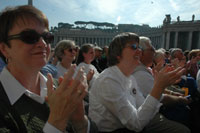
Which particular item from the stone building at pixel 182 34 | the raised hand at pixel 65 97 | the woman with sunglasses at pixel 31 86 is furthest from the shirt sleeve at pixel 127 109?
the stone building at pixel 182 34

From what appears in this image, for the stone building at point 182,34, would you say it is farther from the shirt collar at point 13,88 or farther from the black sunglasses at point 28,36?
the shirt collar at point 13,88

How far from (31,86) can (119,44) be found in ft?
4.65

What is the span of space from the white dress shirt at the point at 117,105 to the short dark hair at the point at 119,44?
9.3 inches

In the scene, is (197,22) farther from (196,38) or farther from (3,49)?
(3,49)

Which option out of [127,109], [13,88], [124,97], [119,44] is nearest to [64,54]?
[119,44]

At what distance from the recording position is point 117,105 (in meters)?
1.77

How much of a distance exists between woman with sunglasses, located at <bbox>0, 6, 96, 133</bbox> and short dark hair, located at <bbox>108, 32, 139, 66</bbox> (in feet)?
3.70

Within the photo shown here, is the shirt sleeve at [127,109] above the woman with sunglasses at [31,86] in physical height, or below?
below

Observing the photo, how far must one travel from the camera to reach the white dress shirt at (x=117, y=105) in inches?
69.2

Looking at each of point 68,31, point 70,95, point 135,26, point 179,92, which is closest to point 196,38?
point 179,92

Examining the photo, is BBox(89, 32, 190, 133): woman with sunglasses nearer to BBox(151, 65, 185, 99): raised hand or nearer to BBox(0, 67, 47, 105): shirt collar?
BBox(151, 65, 185, 99): raised hand

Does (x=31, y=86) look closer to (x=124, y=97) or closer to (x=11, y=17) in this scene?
(x=11, y=17)

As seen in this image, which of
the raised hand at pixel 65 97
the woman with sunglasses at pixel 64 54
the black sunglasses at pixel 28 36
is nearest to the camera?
the raised hand at pixel 65 97

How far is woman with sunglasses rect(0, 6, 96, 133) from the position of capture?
3.21 ft
